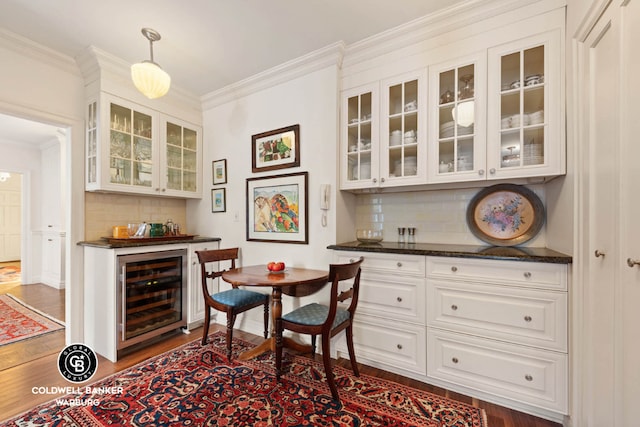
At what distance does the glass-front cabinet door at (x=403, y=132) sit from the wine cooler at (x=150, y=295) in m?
2.32

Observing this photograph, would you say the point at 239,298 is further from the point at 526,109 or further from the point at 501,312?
the point at 526,109

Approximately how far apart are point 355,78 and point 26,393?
11.5 ft

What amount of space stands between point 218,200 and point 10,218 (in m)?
7.81

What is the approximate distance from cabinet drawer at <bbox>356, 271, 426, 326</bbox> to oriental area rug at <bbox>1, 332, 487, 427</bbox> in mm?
489

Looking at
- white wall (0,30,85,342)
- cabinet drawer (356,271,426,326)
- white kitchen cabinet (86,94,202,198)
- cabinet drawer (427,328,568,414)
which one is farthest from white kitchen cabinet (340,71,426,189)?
white wall (0,30,85,342)

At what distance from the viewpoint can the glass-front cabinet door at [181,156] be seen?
3191 mm

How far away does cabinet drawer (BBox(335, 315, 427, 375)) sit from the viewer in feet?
6.68

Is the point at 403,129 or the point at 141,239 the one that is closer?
the point at 403,129

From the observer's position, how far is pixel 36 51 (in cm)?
240

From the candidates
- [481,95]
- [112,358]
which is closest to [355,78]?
[481,95]

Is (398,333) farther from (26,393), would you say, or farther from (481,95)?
(26,393)

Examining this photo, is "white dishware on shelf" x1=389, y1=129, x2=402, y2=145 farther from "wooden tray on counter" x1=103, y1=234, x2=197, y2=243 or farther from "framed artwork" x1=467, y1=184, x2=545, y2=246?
"wooden tray on counter" x1=103, y1=234, x2=197, y2=243

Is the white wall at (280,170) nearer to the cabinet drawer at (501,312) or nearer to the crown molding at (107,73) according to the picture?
the crown molding at (107,73)

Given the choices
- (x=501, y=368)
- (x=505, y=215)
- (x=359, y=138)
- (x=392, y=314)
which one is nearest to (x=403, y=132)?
(x=359, y=138)
